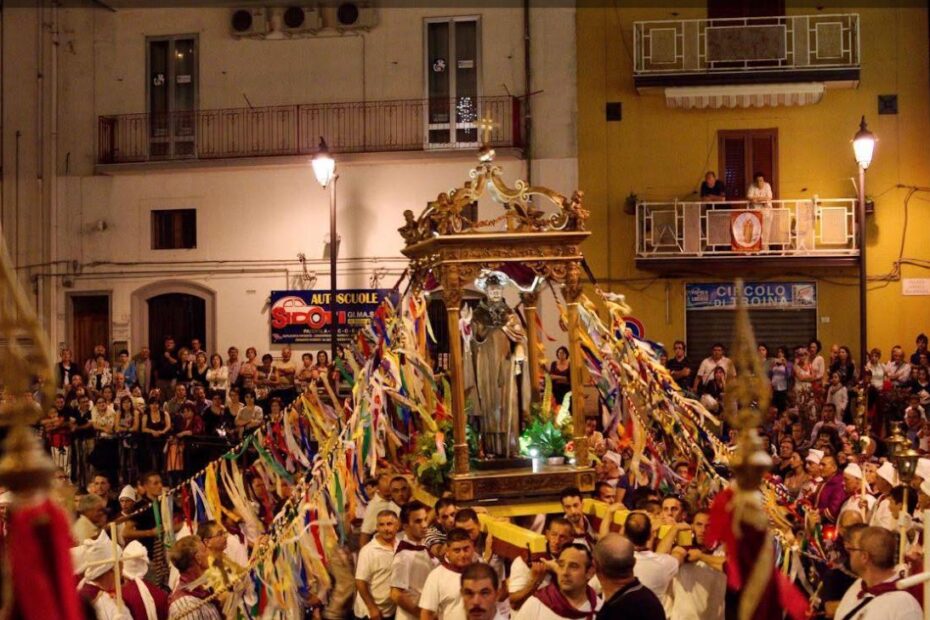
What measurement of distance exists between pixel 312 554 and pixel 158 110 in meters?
16.2

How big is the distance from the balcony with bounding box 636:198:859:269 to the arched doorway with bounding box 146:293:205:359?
8542 mm

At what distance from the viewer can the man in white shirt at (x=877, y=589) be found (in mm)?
5801

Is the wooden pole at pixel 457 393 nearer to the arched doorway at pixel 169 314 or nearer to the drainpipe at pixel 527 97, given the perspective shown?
the drainpipe at pixel 527 97

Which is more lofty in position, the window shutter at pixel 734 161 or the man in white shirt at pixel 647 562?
the window shutter at pixel 734 161

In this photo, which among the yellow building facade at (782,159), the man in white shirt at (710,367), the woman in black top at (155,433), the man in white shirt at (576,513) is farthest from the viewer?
the yellow building facade at (782,159)

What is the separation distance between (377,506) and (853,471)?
4.25 meters

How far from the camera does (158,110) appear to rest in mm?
23844

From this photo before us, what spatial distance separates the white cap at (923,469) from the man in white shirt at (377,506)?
433 cm

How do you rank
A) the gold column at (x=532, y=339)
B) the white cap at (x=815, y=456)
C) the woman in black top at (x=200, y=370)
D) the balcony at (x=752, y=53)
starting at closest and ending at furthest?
the white cap at (x=815, y=456) → the gold column at (x=532, y=339) → the woman in black top at (x=200, y=370) → the balcony at (x=752, y=53)

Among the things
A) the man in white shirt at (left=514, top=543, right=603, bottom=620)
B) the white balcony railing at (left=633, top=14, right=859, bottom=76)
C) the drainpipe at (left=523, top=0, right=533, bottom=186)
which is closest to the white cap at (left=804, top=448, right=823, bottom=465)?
the man in white shirt at (left=514, top=543, right=603, bottom=620)

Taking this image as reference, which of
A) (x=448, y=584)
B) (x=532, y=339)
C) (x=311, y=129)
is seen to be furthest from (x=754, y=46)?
(x=448, y=584)

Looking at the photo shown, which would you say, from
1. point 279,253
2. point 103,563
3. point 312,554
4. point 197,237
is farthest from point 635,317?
→ point 103,563

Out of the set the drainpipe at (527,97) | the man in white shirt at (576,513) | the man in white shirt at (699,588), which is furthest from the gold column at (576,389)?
the drainpipe at (527,97)

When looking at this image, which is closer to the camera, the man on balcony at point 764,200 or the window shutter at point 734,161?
the man on balcony at point 764,200
